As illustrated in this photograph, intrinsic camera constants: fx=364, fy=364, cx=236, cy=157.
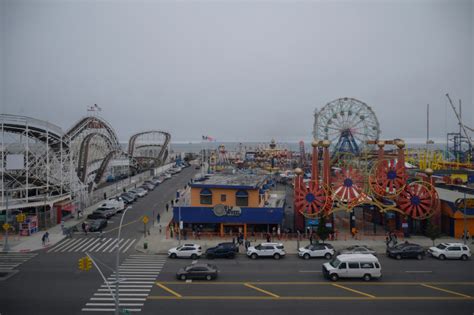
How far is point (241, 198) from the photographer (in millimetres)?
36125

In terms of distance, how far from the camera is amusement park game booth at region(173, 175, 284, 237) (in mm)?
34875

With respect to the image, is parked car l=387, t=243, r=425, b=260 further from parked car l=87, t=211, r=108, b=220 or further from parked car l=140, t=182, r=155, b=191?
parked car l=140, t=182, r=155, b=191

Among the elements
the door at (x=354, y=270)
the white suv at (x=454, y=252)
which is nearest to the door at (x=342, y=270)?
the door at (x=354, y=270)

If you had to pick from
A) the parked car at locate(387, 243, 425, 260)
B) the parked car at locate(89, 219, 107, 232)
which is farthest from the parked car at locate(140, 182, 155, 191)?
the parked car at locate(387, 243, 425, 260)

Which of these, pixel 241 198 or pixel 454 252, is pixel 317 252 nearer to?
pixel 454 252

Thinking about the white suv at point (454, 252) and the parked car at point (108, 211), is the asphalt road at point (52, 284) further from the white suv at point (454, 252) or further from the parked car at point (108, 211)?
the white suv at point (454, 252)

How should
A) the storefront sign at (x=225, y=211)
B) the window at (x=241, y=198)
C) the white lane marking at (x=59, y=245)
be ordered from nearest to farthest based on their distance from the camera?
the white lane marking at (x=59, y=245) < the storefront sign at (x=225, y=211) < the window at (x=241, y=198)

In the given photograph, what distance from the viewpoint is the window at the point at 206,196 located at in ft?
120

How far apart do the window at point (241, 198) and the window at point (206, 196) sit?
276 cm

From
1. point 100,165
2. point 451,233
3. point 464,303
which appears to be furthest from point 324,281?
point 100,165

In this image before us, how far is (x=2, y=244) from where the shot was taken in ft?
104

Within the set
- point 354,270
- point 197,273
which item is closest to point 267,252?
point 197,273

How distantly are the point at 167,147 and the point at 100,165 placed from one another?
152ft

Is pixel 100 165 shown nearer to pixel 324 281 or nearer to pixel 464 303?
pixel 324 281
